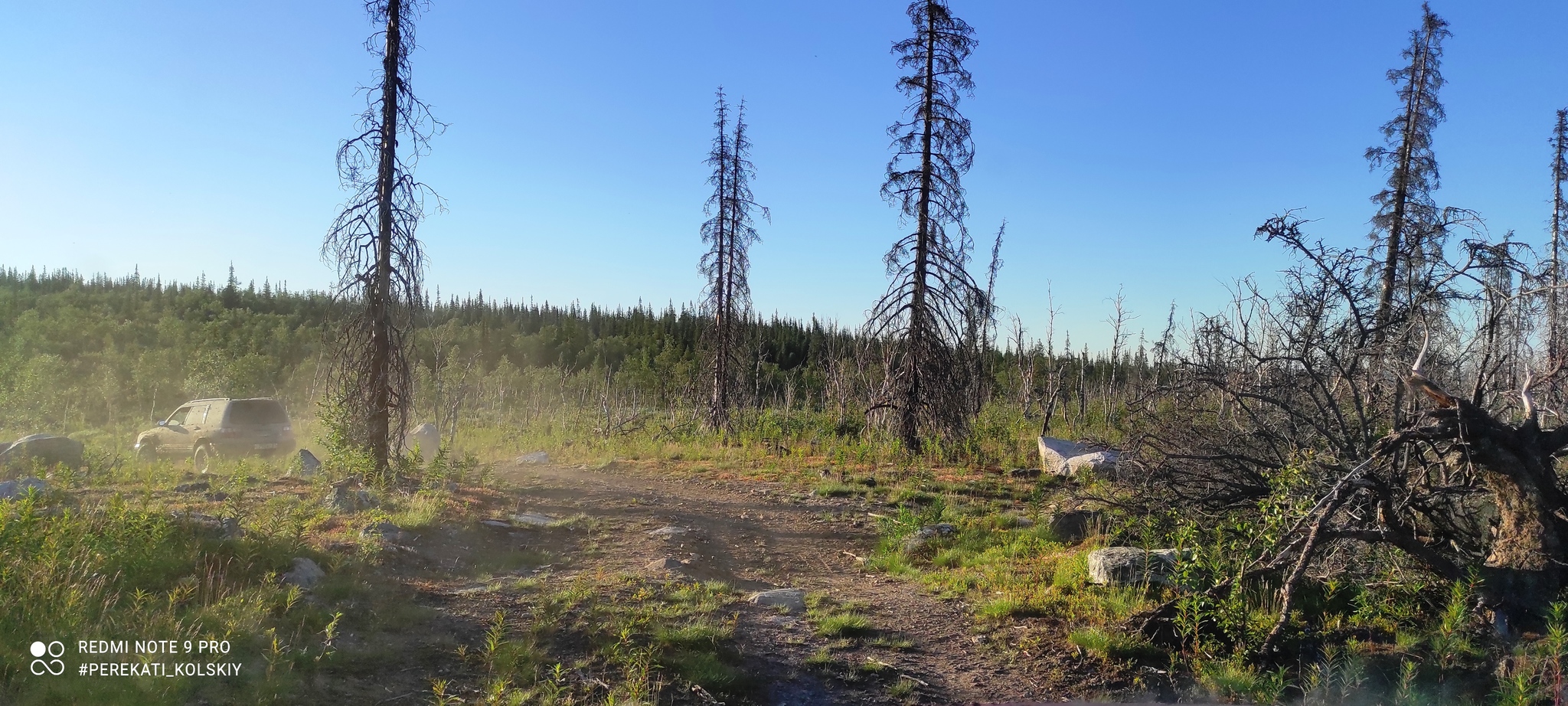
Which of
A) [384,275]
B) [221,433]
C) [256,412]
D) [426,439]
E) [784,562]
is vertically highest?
[384,275]

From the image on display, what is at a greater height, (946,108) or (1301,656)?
(946,108)

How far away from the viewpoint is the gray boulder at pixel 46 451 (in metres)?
12.9

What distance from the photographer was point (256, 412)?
16328 mm

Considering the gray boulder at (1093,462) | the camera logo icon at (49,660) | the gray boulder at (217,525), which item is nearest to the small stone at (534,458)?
the gray boulder at (217,525)

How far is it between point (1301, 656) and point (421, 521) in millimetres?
8152

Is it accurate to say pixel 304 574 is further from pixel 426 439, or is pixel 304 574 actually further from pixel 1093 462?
pixel 426 439

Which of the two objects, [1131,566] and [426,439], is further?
[426,439]

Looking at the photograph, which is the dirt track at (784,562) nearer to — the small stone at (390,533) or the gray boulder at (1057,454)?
the small stone at (390,533)

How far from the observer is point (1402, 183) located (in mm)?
17828

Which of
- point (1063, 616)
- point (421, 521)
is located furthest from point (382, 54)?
point (1063, 616)

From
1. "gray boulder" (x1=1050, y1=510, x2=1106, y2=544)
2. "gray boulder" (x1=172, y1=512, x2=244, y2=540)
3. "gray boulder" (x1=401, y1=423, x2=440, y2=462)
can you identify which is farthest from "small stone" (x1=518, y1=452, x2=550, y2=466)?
"gray boulder" (x1=1050, y1=510, x2=1106, y2=544)

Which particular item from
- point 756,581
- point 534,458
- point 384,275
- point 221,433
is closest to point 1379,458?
point 756,581

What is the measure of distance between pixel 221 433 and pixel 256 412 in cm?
76

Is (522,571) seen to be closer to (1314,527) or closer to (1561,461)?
(1314,527)
